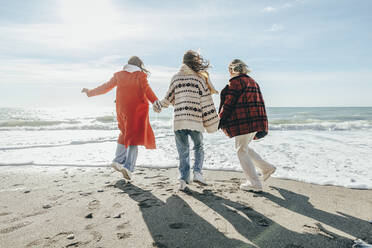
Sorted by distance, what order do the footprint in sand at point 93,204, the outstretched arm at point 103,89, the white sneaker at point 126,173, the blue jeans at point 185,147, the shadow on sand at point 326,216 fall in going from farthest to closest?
the outstretched arm at point 103,89 → the white sneaker at point 126,173 → the blue jeans at point 185,147 → the footprint in sand at point 93,204 → the shadow on sand at point 326,216

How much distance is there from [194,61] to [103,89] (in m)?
1.78

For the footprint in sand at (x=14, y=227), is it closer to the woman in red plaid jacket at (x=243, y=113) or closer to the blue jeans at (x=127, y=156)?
the blue jeans at (x=127, y=156)

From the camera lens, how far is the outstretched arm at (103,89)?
4355 millimetres

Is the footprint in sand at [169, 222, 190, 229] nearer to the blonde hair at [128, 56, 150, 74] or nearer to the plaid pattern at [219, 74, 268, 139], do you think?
the plaid pattern at [219, 74, 268, 139]

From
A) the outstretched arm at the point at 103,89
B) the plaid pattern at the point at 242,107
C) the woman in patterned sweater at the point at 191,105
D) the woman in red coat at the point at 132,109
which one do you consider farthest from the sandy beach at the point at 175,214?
the outstretched arm at the point at 103,89

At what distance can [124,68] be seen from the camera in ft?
13.6

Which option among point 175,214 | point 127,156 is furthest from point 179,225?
point 127,156

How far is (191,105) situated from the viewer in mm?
3531

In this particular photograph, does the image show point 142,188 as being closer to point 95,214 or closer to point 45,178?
point 95,214

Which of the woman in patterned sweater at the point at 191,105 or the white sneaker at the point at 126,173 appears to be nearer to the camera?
the woman in patterned sweater at the point at 191,105

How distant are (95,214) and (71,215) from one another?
242 millimetres

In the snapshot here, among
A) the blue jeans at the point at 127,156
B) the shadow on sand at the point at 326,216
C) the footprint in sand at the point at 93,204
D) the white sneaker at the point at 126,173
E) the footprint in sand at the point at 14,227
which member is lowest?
the shadow on sand at the point at 326,216

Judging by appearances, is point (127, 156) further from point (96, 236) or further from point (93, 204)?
point (96, 236)

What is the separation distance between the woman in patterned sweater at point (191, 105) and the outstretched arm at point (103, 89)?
1.17 metres
